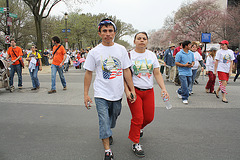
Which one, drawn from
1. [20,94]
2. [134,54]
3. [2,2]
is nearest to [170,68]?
[20,94]

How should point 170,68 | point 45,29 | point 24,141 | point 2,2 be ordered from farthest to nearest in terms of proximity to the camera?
point 45,29
point 2,2
point 170,68
point 24,141

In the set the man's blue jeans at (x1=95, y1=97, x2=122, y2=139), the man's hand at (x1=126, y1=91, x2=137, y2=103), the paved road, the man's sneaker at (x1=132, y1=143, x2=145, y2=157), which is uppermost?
the man's hand at (x1=126, y1=91, x2=137, y2=103)

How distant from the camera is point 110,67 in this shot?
9.54ft

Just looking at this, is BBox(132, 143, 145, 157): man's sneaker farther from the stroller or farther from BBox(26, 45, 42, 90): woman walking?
the stroller

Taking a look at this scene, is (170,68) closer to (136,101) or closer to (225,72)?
(225,72)

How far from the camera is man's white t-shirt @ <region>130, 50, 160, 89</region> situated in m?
3.23

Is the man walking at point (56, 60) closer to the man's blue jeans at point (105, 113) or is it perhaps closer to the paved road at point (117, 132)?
the paved road at point (117, 132)

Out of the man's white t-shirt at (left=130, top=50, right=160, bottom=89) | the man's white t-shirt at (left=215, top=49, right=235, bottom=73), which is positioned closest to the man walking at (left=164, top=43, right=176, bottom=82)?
the man's white t-shirt at (left=215, top=49, right=235, bottom=73)

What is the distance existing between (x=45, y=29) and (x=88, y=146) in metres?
46.1

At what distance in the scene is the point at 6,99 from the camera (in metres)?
6.82

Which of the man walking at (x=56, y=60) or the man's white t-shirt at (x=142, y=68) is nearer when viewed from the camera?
the man's white t-shirt at (x=142, y=68)

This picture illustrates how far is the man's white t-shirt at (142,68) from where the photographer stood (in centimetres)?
323

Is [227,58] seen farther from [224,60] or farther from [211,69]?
[211,69]

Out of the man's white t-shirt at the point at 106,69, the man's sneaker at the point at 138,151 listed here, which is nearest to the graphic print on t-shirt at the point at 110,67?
the man's white t-shirt at the point at 106,69
